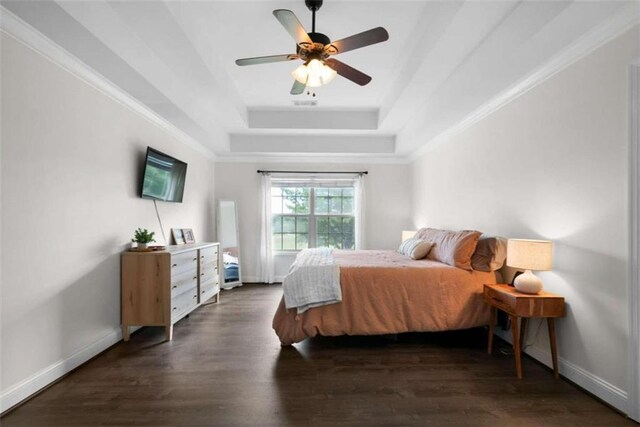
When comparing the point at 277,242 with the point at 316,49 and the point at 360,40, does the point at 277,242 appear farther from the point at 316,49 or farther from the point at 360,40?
the point at 360,40

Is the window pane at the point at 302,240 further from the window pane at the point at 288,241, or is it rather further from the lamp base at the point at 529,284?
the lamp base at the point at 529,284

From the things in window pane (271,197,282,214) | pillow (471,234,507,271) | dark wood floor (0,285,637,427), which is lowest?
dark wood floor (0,285,637,427)

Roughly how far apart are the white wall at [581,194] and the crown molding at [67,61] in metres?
3.55

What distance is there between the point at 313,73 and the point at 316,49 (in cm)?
17

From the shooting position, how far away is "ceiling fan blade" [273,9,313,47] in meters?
1.63

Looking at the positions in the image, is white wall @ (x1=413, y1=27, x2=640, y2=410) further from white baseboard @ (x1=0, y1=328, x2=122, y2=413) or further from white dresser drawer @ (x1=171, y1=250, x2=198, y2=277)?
white baseboard @ (x1=0, y1=328, x2=122, y2=413)

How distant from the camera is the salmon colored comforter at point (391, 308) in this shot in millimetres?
2646

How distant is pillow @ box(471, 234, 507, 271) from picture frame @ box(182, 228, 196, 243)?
11.3 feet

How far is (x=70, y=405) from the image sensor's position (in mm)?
1863

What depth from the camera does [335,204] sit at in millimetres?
5508

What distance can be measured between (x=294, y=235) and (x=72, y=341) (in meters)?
3.58

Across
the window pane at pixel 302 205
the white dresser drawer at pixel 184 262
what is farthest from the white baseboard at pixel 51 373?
the window pane at pixel 302 205

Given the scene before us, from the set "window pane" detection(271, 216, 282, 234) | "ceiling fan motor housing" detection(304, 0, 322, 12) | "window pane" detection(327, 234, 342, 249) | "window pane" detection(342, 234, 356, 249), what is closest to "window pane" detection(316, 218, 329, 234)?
"window pane" detection(327, 234, 342, 249)

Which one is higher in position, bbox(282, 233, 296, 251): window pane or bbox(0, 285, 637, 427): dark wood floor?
bbox(282, 233, 296, 251): window pane
